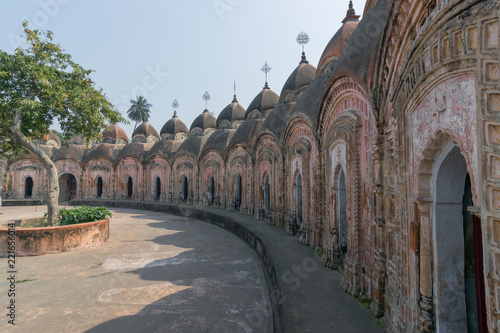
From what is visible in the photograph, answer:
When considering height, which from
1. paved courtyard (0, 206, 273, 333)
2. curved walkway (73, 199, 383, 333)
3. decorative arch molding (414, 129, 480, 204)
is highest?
decorative arch molding (414, 129, 480, 204)

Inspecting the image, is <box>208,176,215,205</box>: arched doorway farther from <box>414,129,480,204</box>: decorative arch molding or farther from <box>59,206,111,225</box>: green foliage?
<box>414,129,480,204</box>: decorative arch molding

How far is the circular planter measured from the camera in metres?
7.85

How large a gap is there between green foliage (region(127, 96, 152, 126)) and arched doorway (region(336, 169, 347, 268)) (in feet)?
151

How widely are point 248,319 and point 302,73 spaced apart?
42.0 ft

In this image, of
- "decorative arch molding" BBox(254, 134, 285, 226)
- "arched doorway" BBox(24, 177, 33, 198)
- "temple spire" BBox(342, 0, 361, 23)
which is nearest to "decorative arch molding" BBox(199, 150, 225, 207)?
"decorative arch molding" BBox(254, 134, 285, 226)

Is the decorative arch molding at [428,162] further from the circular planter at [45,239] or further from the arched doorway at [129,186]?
the arched doorway at [129,186]

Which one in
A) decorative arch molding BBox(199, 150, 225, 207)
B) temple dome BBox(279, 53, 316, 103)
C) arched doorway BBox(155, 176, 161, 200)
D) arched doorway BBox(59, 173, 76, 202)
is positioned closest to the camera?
temple dome BBox(279, 53, 316, 103)

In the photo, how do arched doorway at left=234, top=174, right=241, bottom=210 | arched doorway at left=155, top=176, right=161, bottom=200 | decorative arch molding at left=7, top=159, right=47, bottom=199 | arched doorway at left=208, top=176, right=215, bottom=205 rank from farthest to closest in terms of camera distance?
decorative arch molding at left=7, top=159, right=47, bottom=199 → arched doorway at left=155, top=176, right=161, bottom=200 → arched doorway at left=208, top=176, right=215, bottom=205 → arched doorway at left=234, top=174, right=241, bottom=210

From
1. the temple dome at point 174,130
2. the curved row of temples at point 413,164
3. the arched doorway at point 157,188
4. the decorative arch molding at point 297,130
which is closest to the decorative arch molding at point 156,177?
the arched doorway at point 157,188

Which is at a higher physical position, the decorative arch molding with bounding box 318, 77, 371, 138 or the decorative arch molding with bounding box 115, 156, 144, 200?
the decorative arch molding with bounding box 318, 77, 371, 138

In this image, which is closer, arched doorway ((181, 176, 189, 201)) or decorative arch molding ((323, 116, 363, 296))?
decorative arch molding ((323, 116, 363, 296))

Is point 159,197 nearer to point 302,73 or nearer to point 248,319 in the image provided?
point 302,73

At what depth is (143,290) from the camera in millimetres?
5449

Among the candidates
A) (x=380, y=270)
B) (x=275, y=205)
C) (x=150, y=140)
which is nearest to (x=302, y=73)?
(x=275, y=205)
